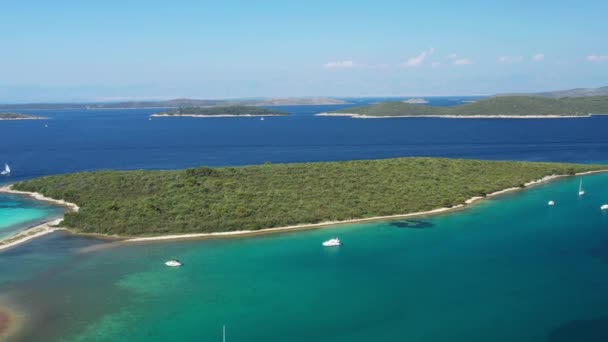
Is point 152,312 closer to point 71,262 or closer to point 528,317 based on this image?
point 71,262

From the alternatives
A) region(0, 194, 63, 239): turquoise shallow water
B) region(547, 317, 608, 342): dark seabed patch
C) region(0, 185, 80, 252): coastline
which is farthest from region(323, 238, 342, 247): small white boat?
region(0, 194, 63, 239): turquoise shallow water

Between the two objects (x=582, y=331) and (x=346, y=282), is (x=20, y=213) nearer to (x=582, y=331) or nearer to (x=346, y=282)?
(x=346, y=282)

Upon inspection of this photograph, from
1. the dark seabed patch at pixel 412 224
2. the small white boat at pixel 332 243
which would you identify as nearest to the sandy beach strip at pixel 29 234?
the small white boat at pixel 332 243

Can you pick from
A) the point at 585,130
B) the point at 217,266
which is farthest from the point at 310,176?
the point at 585,130

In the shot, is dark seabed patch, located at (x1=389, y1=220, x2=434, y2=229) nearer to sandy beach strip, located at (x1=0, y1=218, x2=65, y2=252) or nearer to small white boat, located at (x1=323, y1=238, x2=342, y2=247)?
small white boat, located at (x1=323, y1=238, x2=342, y2=247)

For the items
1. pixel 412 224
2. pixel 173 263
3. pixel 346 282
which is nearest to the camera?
pixel 346 282

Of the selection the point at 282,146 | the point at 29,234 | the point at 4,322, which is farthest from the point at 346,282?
the point at 282,146
